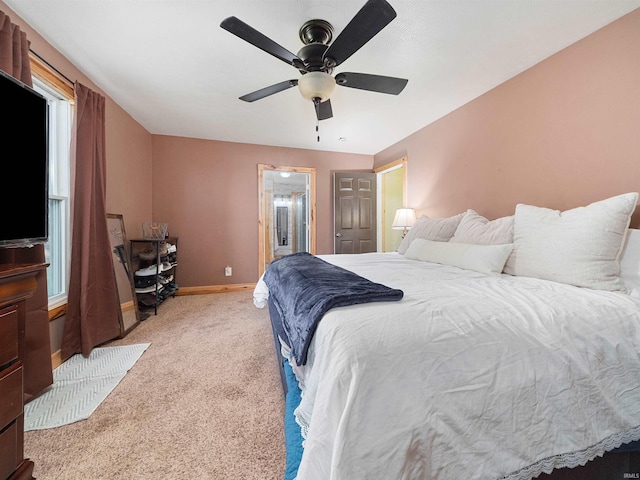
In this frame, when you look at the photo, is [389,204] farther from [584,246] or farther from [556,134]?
[584,246]

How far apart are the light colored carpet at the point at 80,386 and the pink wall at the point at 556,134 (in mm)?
3457

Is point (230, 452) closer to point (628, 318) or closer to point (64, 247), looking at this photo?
point (628, 318)

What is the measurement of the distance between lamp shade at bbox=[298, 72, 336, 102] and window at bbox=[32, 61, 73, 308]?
6.44 ft

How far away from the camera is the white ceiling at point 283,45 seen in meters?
1.58

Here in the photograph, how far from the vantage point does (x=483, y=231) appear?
1979 mm

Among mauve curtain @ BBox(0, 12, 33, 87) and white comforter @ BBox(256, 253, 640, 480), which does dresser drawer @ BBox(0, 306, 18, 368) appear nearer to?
white comforter @ BBox(256, 253, 640, 480)

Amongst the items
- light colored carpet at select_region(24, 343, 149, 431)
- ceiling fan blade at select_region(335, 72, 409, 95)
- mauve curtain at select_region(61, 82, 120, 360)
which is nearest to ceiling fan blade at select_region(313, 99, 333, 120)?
ceiling fan blade at select_region(335, 72, 409, 95)

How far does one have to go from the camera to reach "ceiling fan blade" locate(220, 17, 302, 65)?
1320 mm

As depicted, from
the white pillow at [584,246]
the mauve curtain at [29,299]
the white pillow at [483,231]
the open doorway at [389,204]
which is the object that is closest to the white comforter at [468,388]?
the white pillow at [584,246]

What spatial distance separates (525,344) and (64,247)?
3084mm

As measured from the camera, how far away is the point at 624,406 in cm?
92

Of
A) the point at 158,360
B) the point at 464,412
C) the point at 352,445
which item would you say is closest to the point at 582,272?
the point at 464,412

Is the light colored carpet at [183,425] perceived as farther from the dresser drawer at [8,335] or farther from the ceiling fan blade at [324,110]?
the ceiling fan blade at [324,110]

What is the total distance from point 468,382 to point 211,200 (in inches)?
161
